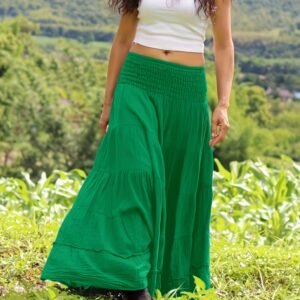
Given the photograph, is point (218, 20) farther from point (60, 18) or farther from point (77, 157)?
point (60, 18)

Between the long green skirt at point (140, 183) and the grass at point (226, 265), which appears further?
the grass at point (226, 265)

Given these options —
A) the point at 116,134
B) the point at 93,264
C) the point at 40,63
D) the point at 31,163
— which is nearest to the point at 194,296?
the point at 93,264

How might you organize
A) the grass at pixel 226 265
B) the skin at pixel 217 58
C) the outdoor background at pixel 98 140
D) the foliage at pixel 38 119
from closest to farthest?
1. the skin at pixel 217 58
2. the grass at pixel 226 265
3. the outdoor background at pixel 98 140
4. the foliage at pixel 38 119

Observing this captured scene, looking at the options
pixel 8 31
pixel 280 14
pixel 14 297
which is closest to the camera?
pixel 14 297

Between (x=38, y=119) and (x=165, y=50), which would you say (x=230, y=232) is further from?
(x=38, y=119)

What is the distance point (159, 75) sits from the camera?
2.70 m

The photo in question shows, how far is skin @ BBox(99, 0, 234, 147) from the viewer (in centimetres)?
276

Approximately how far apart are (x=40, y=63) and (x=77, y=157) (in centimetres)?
1225

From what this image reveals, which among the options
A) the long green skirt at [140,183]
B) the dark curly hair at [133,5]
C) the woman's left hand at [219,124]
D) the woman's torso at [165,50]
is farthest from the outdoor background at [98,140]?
the woman's left hand at [219,124]

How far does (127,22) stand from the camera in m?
2.78

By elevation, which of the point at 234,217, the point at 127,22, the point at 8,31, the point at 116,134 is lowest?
the point at 8,31

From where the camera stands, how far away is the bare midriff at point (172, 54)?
270cm

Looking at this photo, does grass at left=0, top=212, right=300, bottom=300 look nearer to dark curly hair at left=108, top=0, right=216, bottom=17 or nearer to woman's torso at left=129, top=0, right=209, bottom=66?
woman's torso at left=129, top=0, right=209, bottom=66

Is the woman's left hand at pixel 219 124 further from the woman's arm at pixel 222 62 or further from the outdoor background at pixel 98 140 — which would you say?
the outdoor background at pixel 98 140
